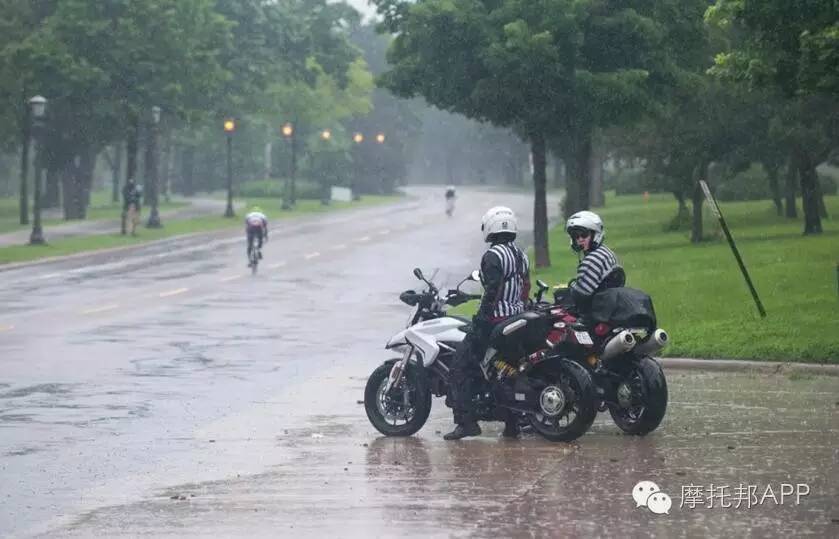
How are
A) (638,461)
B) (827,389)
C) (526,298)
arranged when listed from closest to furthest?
(638,461), (526,298), (827,389)

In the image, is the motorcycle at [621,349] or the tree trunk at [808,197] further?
the tree trunk at [808,197]

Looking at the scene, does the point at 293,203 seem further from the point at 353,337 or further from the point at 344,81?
the point at 353,337

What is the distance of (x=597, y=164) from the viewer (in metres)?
92.2

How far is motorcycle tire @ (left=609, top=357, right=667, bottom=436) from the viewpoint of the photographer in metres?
13.9

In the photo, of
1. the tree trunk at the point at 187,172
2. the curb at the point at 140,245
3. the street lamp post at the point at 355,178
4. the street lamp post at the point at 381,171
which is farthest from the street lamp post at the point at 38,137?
the street lamp post at the point at 381,171

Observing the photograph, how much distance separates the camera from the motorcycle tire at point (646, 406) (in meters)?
13.9

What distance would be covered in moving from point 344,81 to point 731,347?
71359 mm

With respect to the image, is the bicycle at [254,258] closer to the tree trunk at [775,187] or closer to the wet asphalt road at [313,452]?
the wet asphalt road at [313,452]

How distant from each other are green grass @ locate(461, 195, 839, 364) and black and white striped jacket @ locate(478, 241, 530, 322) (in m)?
6.26

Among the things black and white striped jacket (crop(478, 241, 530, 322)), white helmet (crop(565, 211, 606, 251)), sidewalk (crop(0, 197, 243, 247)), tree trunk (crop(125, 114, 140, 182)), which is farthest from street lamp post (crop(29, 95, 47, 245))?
black and white striped jacket (crop(478, 241, 530, 322))

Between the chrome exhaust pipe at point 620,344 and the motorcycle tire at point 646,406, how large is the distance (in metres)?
0.32

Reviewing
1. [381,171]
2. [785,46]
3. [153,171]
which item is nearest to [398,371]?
[785,46]

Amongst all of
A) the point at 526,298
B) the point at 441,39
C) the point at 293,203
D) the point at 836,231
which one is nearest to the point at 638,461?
the point at 526,298

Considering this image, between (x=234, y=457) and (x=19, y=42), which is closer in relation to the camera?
(x=234, y=457)
